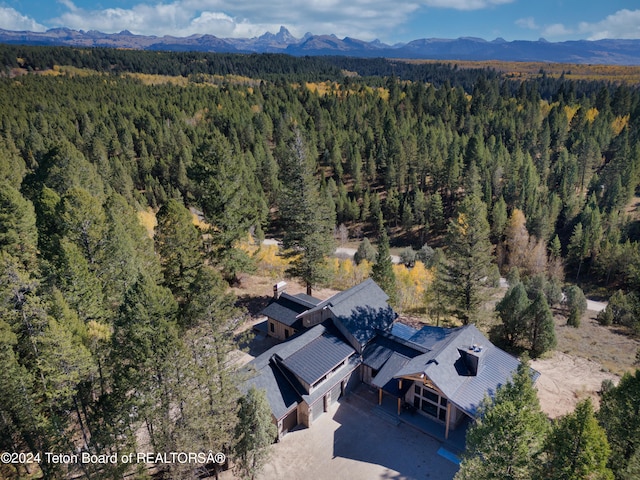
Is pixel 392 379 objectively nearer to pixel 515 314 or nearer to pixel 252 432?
pixel 252 432

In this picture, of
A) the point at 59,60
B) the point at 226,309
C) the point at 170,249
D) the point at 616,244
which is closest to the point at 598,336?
the point at 616,244

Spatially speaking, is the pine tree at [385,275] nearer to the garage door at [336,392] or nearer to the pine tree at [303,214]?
the pine tree at [303,214]

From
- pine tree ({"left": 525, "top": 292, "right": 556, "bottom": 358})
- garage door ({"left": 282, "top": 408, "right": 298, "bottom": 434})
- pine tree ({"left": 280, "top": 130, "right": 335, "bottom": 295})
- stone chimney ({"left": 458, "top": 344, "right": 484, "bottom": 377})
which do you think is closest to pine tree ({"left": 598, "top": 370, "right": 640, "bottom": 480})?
stone chimney ({"left": 458, "top": 344, "right": 484, "bottom": 377})

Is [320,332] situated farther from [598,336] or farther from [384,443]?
[598,336]

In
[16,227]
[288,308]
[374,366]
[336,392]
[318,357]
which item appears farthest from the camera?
[288,308]

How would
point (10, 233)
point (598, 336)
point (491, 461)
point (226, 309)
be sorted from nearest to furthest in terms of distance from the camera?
1. point (491, 461)
2. point (226, 309)
3. point (10, 233)
4. point (598, 336)

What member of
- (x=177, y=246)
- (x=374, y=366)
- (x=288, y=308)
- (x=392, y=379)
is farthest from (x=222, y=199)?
(x=392, y=379)
